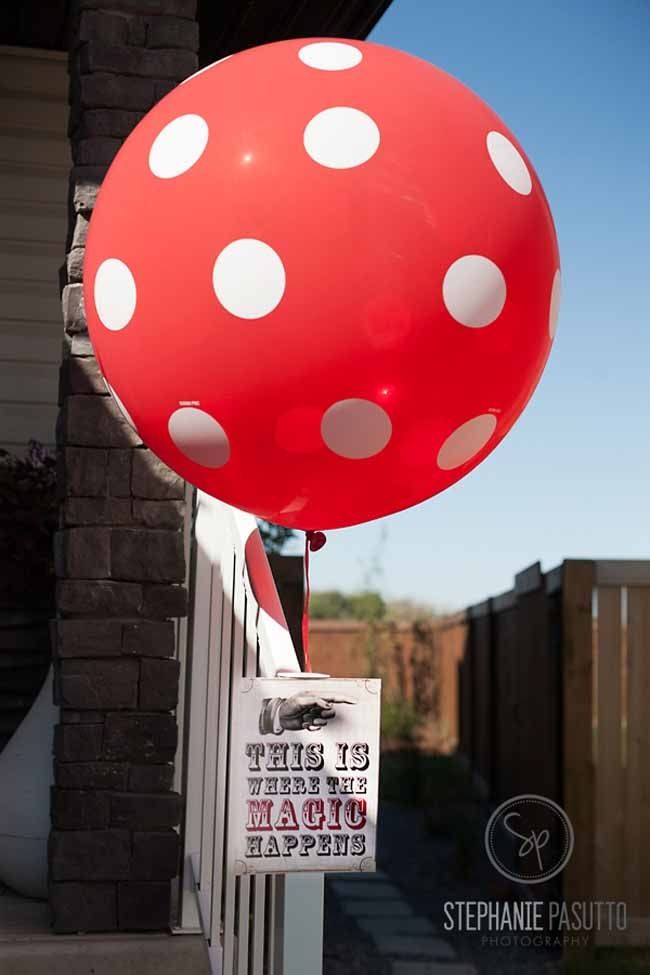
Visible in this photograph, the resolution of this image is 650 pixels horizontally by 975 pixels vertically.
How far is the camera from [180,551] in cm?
261

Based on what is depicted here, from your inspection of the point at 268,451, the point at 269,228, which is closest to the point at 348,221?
the point at 269,228

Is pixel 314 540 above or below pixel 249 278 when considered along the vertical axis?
below

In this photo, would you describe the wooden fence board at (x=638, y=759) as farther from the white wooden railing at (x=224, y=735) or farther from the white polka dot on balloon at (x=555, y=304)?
the white polka dot on balloon at (x=555, y=304)

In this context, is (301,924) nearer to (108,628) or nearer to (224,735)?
(224,735)

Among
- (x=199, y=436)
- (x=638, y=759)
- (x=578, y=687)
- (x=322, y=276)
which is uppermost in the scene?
(x=322, y=276)

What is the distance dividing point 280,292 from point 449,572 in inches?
962

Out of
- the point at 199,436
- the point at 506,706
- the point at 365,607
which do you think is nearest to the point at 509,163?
the point at 199,436

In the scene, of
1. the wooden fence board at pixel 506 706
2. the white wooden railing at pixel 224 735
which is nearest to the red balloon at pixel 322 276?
the white wooden railing at pixel 224 735

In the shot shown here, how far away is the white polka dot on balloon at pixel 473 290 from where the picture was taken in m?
1.44

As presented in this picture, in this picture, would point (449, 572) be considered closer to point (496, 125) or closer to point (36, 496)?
point (36, 496)

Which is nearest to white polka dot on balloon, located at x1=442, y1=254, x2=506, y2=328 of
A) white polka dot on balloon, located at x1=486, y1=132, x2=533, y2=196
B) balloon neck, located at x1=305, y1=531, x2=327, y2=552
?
white polka dot on balloon, located at x1=486, y1=132, x2=533, y2=196

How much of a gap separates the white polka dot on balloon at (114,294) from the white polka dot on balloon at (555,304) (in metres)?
0.54

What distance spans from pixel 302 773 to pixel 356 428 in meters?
0.53

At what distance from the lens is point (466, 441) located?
1.58 m
